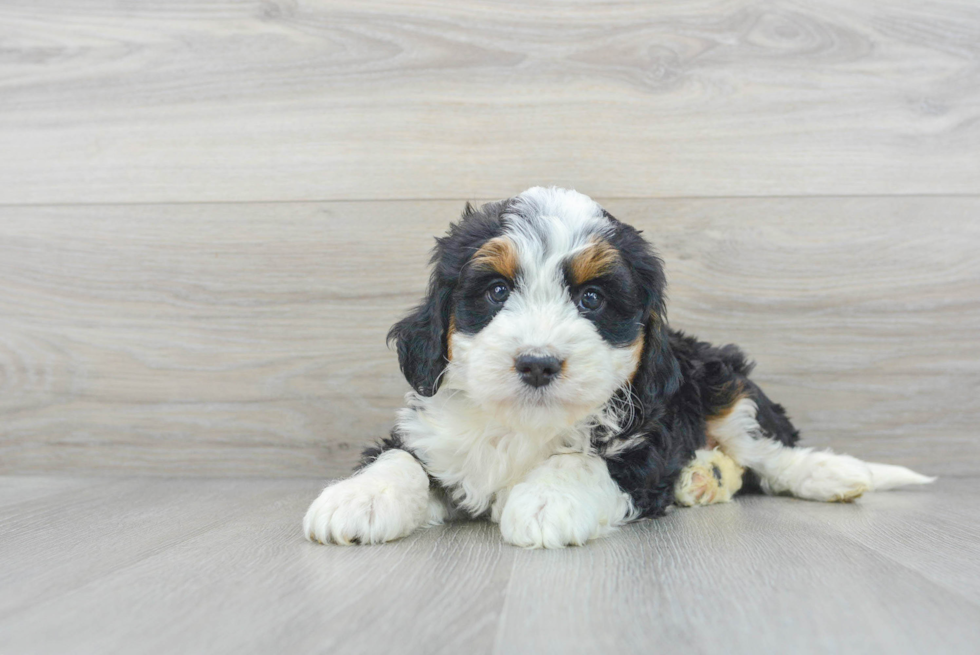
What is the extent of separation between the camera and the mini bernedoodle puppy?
4.66 ft

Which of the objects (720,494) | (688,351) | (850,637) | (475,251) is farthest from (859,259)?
(850,637)

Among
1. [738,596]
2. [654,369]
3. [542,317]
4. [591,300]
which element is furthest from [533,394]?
[738,596]

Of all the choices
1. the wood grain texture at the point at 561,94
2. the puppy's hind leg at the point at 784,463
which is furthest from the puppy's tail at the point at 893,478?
the wood grain texture at the point at 561,94

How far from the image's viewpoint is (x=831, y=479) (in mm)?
1939

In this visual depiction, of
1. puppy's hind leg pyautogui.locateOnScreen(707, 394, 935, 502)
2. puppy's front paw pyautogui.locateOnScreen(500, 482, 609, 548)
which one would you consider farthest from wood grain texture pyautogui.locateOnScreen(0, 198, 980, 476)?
puppy's front paw pyautogui.locateOnScreen(500, 482, 609, 548)

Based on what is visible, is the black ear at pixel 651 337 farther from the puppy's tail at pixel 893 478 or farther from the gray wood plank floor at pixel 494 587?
the puppy's tail at pixel 893 478

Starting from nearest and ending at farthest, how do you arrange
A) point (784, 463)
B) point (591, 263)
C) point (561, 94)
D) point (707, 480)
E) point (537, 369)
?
point (537, 369) < point (591, 263) < point (707, 480) < point (784, 463) < point (561, 94)

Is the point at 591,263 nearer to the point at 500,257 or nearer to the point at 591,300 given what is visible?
the point at 591,300

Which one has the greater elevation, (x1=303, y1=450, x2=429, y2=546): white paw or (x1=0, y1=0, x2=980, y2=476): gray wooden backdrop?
(x1=0, y1=0, x2=980, y2=476): gray wooden backdrop

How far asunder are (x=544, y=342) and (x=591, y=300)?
20cm

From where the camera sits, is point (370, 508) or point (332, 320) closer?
point (370, 508)

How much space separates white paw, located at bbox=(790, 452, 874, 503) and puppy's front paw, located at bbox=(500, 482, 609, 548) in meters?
0.82

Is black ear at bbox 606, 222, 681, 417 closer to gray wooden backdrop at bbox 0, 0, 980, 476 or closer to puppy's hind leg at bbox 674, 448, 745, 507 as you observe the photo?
puppy's hind leg at bbox 674, 448, 745, 507

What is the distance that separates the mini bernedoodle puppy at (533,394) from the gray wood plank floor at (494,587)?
2.8 inches
